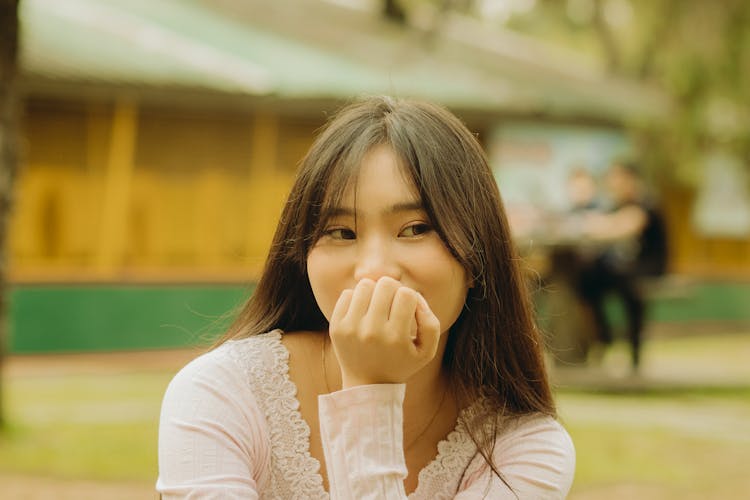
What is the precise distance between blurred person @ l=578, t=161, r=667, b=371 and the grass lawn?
38.5 inches

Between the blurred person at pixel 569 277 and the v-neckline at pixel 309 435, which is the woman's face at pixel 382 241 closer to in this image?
the v-neckline at pixel 309 435

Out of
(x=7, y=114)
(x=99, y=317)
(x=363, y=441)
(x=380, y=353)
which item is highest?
(x=7, y=114)

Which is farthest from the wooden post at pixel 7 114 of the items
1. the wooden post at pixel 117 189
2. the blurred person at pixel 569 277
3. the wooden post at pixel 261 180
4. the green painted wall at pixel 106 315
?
the wooden post at pixel 261 180

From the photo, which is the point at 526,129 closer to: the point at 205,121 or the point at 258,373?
the point at 205,121

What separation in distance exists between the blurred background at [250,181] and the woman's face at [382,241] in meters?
3.99

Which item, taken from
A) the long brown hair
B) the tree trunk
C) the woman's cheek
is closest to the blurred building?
the tree trunk

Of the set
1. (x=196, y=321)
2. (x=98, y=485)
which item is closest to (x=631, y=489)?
(x=98, y=485)

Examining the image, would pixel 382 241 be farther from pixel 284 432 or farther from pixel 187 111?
pixel 187 111

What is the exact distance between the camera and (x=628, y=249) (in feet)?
32.3

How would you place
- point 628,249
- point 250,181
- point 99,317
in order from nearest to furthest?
point 628,249, point 99,317, point 250,181

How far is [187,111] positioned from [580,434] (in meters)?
7.39

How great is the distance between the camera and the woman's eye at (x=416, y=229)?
1.91 metres

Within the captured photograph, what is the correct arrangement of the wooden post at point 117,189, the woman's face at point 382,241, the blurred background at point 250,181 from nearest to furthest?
the woman's face at point 382,241 → the blurred background at point 250,181 → the wooden post at point 117,189

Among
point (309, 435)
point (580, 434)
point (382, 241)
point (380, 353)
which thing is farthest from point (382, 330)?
point (580, 434)
